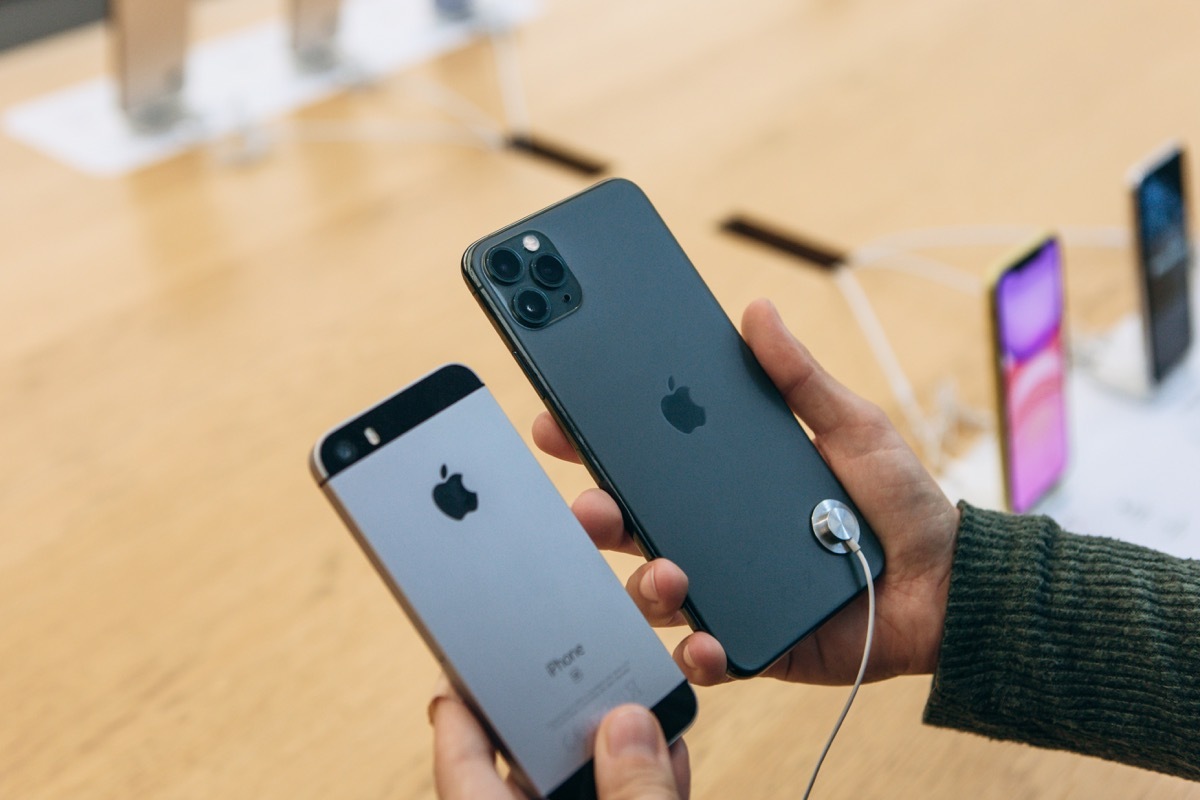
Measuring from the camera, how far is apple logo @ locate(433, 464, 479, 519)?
53 cm

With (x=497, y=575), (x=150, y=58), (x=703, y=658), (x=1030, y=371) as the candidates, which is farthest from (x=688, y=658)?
(x=150, y=58)

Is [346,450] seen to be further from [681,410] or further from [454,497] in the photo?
[681,410]

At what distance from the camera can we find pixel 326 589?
79 cm

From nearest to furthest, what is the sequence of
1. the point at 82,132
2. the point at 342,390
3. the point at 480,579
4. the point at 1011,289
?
1. the point at 480,579
2. the point at 1011,289
3. the point at 342,390
4. the point at 82,132

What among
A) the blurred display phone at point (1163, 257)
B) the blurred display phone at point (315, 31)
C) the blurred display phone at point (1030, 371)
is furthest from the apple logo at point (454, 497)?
the blurred display phone at point (315, 31)

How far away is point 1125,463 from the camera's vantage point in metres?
0.85

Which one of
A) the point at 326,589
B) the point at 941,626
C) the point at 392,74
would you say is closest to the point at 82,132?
the point at 392,74

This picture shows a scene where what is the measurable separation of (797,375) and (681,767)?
0.24m

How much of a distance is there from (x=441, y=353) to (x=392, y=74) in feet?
1.97

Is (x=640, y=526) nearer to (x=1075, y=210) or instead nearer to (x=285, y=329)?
(x=285, y=329)

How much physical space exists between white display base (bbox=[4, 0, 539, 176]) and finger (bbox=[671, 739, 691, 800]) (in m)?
0.98

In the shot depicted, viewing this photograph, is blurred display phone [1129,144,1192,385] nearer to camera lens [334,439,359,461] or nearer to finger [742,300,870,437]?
finger [742,300,870,437]

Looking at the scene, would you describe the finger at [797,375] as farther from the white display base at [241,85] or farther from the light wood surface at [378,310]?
the white display base at [241,85]

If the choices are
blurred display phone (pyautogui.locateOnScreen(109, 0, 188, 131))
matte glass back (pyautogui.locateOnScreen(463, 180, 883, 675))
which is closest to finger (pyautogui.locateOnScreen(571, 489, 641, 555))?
matte glass back (pyautogui.locateOnScreen(463, 180, 883, 675))
